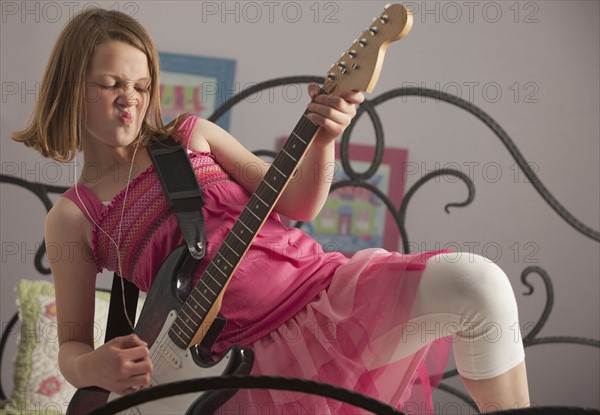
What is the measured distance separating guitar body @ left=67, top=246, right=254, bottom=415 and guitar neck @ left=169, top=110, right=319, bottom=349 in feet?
0.11

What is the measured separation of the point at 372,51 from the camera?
3.46 ft

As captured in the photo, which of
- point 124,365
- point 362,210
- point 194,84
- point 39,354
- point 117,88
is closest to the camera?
point 124,365

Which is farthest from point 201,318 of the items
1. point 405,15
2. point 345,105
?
point 405,15

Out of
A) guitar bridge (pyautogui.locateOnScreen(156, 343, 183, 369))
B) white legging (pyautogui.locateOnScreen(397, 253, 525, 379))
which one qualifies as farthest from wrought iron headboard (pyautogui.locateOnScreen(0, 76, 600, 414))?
white legging (pyautogui.locateOnScreen(397, 253, 525, 379))

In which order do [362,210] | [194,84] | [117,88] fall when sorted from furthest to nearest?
[362,210]
[194,84]
[117,88]

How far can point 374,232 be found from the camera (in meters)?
2.47

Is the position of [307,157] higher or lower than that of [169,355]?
higher

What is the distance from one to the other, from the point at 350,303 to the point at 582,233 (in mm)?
1542

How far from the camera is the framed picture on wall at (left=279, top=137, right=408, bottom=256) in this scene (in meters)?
2.44

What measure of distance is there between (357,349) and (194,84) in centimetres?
143

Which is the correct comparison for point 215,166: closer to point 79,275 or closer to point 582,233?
point 79,275

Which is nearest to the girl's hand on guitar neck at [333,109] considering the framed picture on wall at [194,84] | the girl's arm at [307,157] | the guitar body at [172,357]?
the girl's arm at [307,157]

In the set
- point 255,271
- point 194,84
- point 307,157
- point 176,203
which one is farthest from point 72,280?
point 194,84

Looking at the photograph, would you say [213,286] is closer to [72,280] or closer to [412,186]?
[72,280]
